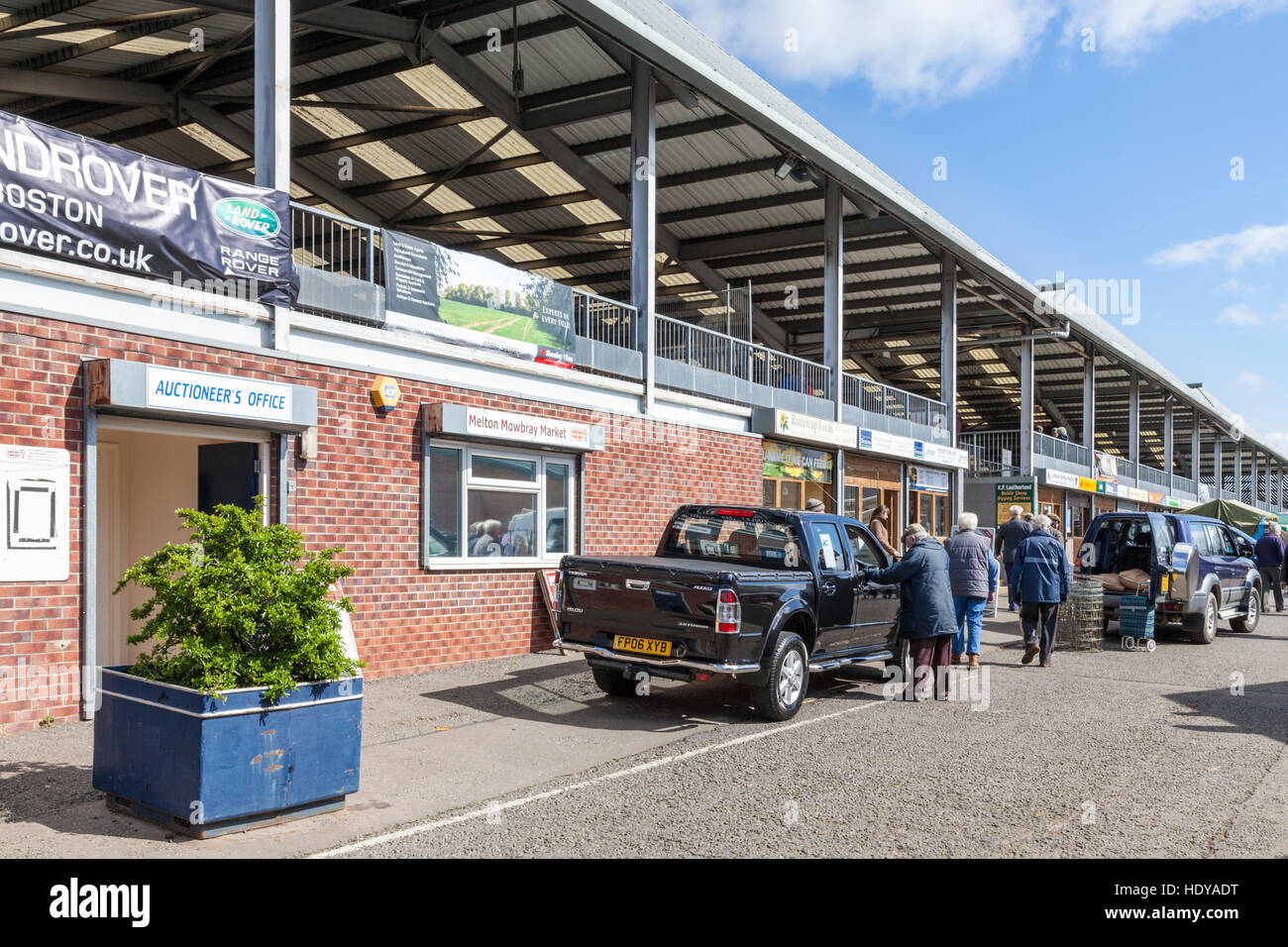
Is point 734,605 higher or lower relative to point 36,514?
lower

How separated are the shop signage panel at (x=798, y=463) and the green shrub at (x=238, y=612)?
12948 mm

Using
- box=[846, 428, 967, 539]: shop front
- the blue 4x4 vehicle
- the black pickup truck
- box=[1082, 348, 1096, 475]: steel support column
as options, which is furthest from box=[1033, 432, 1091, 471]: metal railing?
the black pickup truck

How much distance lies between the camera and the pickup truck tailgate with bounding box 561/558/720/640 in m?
8.56

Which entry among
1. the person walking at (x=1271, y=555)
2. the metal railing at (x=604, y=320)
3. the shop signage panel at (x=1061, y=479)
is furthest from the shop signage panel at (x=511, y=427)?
the shop signage panel at (x=1061, y=479)

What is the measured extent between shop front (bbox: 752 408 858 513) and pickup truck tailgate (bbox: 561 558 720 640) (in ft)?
29.8

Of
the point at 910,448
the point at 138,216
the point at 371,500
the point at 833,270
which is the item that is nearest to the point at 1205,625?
the point at 910,448

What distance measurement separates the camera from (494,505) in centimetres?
1260

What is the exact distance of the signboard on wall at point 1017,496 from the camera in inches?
1212

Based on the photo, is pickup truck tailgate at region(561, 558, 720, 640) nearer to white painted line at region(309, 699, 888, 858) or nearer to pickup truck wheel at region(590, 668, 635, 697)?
white painted line at region(309, 699, 888, 858)

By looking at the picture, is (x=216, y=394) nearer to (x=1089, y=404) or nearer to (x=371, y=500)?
(x=371, y=500)

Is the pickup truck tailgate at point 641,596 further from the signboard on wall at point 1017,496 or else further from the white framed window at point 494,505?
the signboard on wall at point 1017,496

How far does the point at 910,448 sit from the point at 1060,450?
531 inches

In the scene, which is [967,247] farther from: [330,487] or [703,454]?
[330,487]
